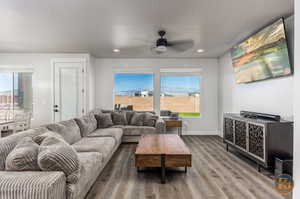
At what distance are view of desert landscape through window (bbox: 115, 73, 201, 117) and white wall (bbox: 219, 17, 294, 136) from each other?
2.89 feet

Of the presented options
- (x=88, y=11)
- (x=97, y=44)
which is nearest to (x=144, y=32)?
(x=88, y=11)

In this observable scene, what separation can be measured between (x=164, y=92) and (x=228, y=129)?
8.42 feet

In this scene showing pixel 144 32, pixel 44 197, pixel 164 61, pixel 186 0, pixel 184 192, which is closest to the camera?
pixel 44 197

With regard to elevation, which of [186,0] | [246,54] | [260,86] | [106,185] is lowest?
[106,185]

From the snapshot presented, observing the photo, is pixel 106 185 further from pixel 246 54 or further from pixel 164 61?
pixel 164 61

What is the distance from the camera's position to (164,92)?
6.09 meters

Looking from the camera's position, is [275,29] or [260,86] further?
[260,86]

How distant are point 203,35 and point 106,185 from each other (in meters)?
3.44

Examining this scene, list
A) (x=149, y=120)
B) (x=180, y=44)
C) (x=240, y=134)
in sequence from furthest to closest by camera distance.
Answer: (x=149, y=120), (x=240, y=134), (x=180, y=44)

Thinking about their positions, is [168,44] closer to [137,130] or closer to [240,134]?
[240,134]

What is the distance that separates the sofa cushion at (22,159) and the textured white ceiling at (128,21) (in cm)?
204

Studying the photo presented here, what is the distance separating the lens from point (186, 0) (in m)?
2.46

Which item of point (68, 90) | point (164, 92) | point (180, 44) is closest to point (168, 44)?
point (180, 44)

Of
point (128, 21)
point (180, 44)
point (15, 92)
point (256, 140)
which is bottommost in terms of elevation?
point (256, 140)
